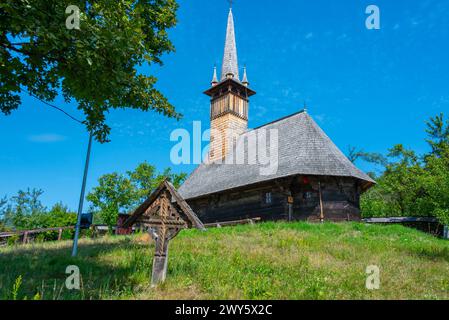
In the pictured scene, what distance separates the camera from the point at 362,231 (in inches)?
620

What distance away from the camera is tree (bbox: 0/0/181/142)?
5500mm

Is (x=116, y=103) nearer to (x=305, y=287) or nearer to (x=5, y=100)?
(x=5, y=100)

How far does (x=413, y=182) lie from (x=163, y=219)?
30.1 meters

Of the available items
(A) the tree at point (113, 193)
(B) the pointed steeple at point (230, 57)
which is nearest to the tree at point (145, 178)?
(A) the tree at point (113, 193)

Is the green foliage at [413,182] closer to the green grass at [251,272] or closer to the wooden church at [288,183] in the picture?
the wooden church at [288,183]

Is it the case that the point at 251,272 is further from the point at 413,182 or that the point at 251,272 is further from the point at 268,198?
the point at 413,182

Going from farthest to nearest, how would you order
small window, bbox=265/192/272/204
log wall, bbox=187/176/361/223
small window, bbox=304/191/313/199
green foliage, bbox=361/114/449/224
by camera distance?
1. green foliage, bbox=361/114/449/224
2. small window, bbox=265/192/272/204
3. small window, bbox=304/191/313/199
4. log wall, bbox=187/176/361/223

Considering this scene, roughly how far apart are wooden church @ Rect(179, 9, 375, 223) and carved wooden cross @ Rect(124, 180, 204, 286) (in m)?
12.2

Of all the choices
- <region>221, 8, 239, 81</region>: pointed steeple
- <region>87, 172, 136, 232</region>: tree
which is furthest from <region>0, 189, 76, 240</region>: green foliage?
<region>221, 8, 239, 81</region>: pointed steeple

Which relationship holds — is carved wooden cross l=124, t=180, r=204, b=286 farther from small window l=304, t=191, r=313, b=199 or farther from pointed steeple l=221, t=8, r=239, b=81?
pointed steeple l=221, t=8, r=239, b=81

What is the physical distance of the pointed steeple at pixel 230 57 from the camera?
3088 cm

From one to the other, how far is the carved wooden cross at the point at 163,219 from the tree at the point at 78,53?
88.5 inches

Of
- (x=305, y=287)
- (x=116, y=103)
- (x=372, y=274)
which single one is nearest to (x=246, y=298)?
(x=305, y=287)

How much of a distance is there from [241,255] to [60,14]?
737 centimetres
